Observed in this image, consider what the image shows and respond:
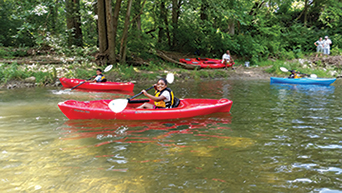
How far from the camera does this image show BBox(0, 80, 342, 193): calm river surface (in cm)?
282

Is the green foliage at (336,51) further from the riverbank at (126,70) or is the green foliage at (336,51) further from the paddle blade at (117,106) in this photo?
the paddle blade at (117,106)

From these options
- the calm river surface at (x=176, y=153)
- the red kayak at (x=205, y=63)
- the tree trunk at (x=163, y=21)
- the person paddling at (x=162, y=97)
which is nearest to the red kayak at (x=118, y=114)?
the calm river surface at (x=176, y=153)

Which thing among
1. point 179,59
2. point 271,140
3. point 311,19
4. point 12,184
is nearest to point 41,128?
point 12,184

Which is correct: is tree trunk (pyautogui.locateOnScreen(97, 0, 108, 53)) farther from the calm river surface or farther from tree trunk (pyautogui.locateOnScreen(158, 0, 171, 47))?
the calm river surface

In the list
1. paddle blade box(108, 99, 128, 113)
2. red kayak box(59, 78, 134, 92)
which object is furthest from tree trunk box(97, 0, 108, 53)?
paddle blade box(108, 99, 128, 113)

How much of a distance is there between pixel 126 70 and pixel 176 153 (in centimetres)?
914

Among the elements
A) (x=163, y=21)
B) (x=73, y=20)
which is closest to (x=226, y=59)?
(x=163, y=21)

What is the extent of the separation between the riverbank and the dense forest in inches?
37.8

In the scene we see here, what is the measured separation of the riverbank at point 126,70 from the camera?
35.1 ft

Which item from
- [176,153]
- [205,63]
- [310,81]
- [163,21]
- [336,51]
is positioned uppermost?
[163,21]

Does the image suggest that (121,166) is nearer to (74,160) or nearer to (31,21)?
(74,160)

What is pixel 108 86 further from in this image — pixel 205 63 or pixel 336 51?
pixel 336 51

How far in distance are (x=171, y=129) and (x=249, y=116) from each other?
6.48 feet

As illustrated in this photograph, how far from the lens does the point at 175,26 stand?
16.8 meters
